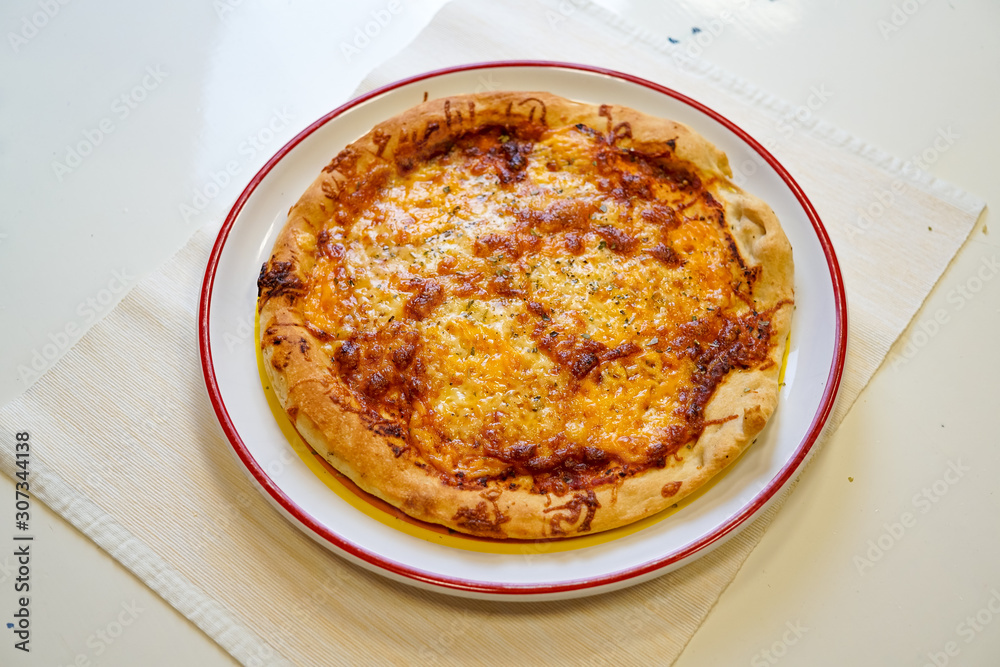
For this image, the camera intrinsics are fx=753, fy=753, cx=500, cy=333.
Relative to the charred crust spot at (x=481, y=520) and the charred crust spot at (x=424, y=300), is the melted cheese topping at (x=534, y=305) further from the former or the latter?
the charred crust spot at (x=481, y=520)

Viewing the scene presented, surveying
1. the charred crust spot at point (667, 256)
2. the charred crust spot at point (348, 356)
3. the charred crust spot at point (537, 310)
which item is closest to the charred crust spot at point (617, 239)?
the charred crust spot at point (667, 256)

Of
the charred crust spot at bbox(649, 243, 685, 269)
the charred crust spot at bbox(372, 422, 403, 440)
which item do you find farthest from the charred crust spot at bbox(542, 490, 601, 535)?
the charred crust spot at bbox(649, 243, 685, 269)

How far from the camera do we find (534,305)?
12.6ft

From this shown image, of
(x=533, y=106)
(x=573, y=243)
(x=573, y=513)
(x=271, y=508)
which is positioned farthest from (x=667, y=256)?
(x=271, y=508)

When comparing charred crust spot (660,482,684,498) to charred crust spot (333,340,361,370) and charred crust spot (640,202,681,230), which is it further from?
charred crust spot (333,340,361,370)

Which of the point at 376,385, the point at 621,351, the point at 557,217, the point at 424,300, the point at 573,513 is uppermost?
the point at 557,217

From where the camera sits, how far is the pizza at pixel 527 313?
3475 millimetres

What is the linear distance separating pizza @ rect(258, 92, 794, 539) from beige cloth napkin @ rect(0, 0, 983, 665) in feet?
1.44

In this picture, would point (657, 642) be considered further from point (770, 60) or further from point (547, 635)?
point (770, 60)

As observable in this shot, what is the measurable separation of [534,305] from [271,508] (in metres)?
Result: 1.63

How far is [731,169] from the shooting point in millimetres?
4258

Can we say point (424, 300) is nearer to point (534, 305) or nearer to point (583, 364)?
point (534, 305)

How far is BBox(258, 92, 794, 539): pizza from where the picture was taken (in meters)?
3.47

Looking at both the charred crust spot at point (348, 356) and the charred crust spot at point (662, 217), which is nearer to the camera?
the charred crust spot at point (348, 356)
